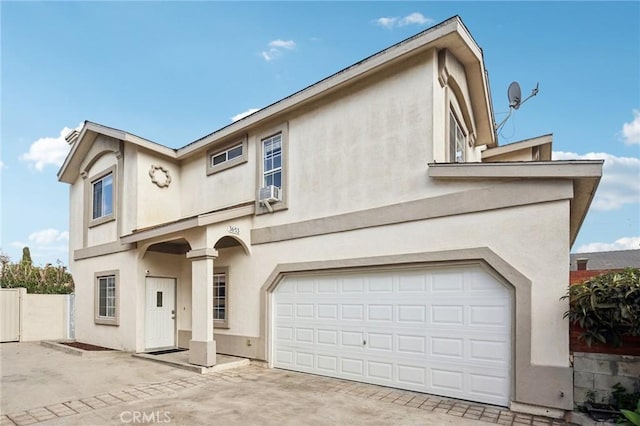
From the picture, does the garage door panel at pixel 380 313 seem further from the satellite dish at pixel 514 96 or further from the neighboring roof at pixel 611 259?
the neighboring roof at pixel 611 259

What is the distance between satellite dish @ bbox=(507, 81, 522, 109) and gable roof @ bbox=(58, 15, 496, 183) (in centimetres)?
150

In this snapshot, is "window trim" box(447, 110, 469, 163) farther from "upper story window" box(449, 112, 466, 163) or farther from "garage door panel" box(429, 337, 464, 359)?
"garage door panel" box(429, 337, 464, 359)

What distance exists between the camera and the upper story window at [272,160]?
10.2 m

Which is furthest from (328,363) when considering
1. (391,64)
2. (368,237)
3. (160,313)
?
(391,64)

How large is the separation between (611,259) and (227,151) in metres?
18.6

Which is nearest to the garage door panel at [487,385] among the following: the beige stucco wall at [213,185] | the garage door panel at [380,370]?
the garage door panel at [380,370]

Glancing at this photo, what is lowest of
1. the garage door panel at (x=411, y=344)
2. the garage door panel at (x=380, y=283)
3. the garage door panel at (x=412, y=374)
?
the garage door panel at (x=412, y=374)

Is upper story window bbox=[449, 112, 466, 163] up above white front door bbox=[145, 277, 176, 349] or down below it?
above

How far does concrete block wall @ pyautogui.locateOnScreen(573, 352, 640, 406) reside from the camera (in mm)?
5418

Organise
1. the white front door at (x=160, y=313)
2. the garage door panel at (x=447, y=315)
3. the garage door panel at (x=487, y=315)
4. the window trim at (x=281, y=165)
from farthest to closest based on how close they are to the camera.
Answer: the white front door at (x=160, y=313)
the window trim at (x=281, y=165)
the garage door panel at (x=447, y=315)
the garage door panel at (x=487, y=315)

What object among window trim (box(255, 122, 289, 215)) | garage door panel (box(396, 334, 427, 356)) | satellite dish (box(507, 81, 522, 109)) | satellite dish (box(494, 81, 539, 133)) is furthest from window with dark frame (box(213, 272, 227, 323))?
satellite dish (box(507, 81, 522, 109))

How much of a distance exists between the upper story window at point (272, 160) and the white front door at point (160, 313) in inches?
187

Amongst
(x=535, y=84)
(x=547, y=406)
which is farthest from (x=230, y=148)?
(x=535, y=84)

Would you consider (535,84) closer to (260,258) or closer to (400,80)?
(400,80)
